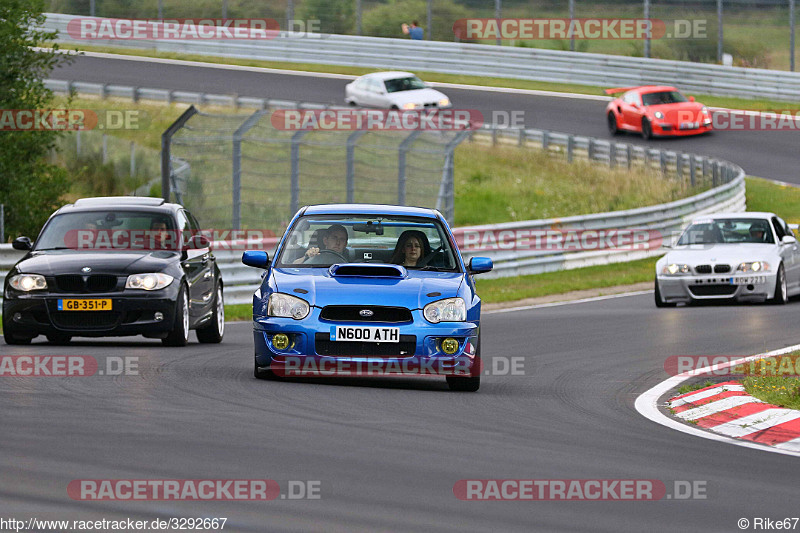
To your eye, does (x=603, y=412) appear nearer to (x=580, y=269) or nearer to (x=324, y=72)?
(x=580, y=269)

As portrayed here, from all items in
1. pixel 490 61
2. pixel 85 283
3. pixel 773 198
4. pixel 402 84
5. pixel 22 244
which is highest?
pixel 490 61

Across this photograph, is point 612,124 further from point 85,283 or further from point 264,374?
point 264,374

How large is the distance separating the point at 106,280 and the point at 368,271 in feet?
11.6

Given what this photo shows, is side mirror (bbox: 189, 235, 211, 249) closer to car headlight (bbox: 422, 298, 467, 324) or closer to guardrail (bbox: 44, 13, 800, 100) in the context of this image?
car headlight (bbox: 422, 298, 467, 324)

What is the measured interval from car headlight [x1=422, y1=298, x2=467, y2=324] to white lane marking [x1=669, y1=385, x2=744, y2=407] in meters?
1.73

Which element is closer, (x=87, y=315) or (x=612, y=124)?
(x=87, y=315)

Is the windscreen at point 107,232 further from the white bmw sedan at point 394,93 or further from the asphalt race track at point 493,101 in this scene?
the white bmw sedan at point 394,93

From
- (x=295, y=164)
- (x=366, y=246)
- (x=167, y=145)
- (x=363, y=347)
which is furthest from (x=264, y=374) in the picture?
(x=295, y=164)

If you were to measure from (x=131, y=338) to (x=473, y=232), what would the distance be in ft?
34.0

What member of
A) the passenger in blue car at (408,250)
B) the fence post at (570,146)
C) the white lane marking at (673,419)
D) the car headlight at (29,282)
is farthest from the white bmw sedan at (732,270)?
the fence post at (570,146)

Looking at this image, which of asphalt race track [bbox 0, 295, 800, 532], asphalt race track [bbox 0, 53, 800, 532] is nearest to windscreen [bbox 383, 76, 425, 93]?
asphalt race track [bbox 0, 53, 800, 532]

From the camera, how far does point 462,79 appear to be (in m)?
48.2

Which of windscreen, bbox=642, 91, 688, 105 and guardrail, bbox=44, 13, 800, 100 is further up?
guardrail, bbox=44, 13, 800, 100

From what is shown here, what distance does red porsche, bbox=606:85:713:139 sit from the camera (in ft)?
129
